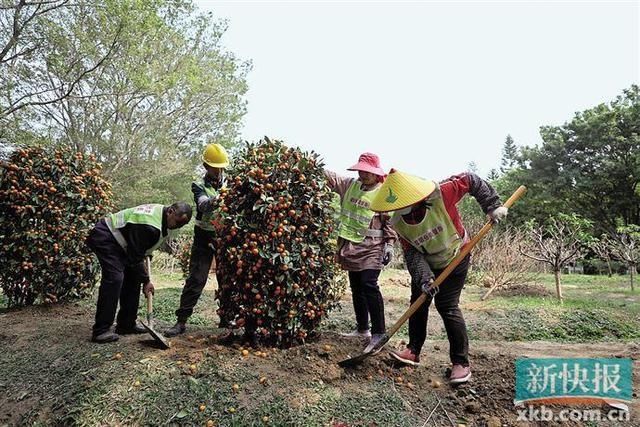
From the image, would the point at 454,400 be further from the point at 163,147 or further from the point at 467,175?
the point at 163,147

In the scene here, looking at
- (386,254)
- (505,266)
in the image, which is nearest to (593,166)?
(505,266)

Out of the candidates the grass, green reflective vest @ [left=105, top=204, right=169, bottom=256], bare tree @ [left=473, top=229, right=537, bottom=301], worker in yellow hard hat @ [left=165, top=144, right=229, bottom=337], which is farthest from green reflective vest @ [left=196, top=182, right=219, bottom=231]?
bare tree @ [left=473, top=229, right=537, bottom=301]

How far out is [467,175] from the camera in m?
3.78

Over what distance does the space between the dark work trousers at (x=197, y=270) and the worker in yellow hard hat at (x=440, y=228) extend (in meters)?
1.85

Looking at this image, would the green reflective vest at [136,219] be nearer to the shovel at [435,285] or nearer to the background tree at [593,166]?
the shovel at [435,285]

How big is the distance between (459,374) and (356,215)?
66.9 inches

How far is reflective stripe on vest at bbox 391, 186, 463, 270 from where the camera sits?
3848 millimetres

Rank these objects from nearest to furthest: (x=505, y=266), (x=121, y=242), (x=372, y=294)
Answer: (x=372, y=294)
(x=121, y=242)
(x=505, y=266)

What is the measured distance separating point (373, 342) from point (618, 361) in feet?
6.92

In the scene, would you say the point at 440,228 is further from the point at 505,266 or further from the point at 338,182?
the point at 505,266

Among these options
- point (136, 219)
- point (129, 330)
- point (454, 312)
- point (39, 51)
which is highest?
point (39, 51)

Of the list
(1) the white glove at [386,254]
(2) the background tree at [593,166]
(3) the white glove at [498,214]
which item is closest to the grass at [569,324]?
(1) the white glove at [386,254]

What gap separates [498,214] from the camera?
3.63 m

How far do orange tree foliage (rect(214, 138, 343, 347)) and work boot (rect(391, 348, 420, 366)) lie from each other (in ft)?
2.45
